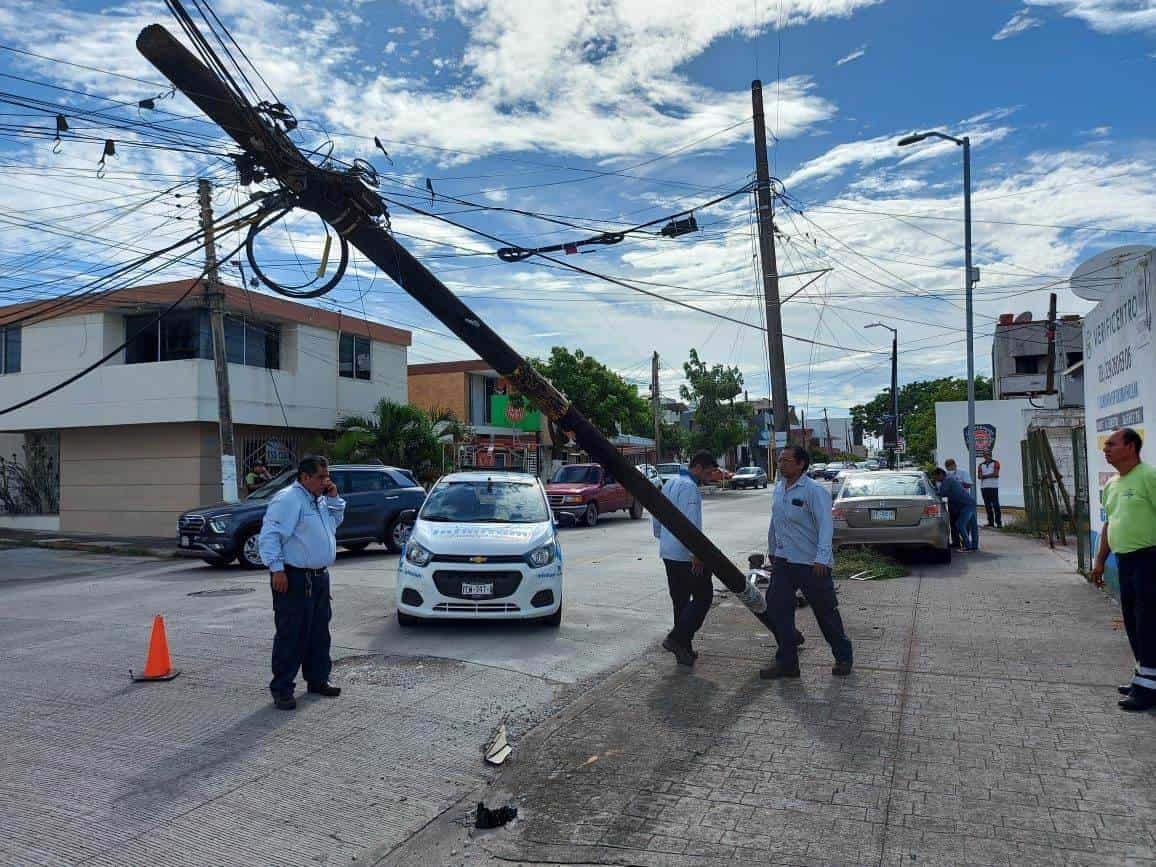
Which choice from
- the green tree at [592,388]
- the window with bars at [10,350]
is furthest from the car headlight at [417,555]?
the green tree at [592,388]

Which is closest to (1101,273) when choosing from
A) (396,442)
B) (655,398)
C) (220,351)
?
(220,351)

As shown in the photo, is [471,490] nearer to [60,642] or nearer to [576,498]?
[60,642]

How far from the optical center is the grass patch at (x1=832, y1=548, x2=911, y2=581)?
41.8ft

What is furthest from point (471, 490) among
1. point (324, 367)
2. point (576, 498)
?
point (324, 367)

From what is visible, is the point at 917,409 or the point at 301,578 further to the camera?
the point at 917,409

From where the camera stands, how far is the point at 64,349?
24156mm

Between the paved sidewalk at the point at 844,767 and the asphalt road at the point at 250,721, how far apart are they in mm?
447

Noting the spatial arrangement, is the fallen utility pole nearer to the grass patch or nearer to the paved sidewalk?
the paved sidewalk

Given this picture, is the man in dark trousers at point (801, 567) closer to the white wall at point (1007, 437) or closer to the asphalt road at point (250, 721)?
the asphalt road at point (250, 721)

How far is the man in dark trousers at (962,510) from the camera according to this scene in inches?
606

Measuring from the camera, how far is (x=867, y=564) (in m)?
13.4

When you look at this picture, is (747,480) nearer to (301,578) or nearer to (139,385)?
(139,385)

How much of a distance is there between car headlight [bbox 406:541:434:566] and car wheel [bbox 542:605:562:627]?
52.2 inches

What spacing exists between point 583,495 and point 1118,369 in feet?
52.1
